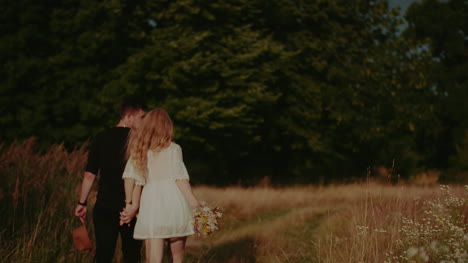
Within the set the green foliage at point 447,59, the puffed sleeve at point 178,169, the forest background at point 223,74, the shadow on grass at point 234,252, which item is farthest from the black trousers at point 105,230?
the green foliage at point 447,59

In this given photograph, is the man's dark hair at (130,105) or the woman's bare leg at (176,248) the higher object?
the man's dark hair at (130,105)

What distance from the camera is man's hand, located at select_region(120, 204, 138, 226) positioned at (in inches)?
189

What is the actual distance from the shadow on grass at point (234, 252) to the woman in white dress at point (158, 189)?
259 cm

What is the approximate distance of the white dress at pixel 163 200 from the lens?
4613 millimetres

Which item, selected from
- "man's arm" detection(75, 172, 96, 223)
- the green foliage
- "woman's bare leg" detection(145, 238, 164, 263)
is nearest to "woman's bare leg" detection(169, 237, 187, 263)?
"woman's bare leg" detection(145, 238, 164, 263)

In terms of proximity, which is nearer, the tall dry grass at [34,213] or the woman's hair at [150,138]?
the woman's hair at [150,138]

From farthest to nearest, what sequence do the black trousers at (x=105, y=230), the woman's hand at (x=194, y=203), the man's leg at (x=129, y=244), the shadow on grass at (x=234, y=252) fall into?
the shadow on grass at (x=234, y=252)
the man's leg at (x=129, y=244)
the black trousers at (x=105, y=230)
the woman's hand at (x=194, y=203)

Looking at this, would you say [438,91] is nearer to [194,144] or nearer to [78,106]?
[194,144]

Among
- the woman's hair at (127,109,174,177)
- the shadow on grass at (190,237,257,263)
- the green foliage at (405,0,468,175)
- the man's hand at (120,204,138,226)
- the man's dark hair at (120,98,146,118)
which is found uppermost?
the green foliage at (405,0,468,175)

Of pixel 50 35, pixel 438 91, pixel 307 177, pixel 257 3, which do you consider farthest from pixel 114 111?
pixel 438 91

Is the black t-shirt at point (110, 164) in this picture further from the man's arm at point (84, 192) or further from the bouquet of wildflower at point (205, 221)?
the bouquet of wildflower at point (205, 221)

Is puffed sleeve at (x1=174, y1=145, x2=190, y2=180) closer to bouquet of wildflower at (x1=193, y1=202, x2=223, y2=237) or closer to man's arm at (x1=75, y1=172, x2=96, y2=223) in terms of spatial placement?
bouquet of wildflower at (x1=193, y1=202, x2=223, y2=237)

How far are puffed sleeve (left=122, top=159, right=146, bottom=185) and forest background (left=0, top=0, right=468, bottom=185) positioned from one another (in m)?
11.0

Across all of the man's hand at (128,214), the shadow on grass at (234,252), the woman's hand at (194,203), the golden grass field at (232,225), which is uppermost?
the woman's hand at (194,203)
